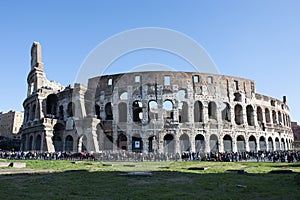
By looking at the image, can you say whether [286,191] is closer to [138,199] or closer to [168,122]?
[138,199]

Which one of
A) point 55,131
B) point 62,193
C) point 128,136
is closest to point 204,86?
point 128,136

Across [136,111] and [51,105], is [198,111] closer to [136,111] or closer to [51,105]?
[136,111]

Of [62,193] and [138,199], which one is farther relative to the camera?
[62,193]

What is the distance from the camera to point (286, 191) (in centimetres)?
728

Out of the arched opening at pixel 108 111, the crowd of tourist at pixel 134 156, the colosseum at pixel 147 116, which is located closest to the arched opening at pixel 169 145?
the colosseum at pixel 147 116

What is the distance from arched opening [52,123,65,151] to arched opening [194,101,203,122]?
15812 millimetres

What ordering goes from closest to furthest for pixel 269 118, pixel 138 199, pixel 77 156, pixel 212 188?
pixel 138 199, pixel 212 188, pixel 77 156, pixel 269 118

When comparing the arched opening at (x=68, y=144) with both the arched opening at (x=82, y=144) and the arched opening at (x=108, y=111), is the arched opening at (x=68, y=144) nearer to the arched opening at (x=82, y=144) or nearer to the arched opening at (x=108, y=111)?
the arched opening at (x=82, y=144)

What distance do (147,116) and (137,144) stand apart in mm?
3402

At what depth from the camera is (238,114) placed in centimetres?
3459

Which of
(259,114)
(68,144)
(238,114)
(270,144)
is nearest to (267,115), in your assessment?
(259,114)

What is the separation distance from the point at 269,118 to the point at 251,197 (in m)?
33.6

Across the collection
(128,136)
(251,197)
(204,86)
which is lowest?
(251,197)

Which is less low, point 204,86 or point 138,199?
point 204,86
